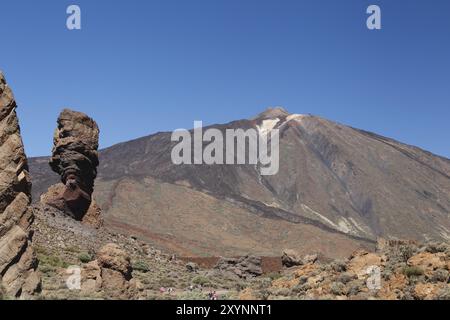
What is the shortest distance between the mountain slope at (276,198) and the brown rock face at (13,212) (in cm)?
5729

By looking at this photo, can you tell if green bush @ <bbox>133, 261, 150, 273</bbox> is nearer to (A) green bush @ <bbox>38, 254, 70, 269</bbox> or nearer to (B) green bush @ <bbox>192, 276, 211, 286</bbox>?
(B) green bush @ <bbox>192, 276, 211, 286</bbox>

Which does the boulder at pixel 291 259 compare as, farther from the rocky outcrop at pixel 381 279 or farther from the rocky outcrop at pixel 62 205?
the rocky outcrop at pixel 381 279

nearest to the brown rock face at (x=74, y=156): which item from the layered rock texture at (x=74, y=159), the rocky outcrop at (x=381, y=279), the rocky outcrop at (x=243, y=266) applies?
the layered rock texture at (x=74, y=159)

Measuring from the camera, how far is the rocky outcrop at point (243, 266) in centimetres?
4634

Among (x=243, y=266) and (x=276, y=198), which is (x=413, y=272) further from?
(x=276, y=198)

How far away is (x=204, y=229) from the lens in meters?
96.6

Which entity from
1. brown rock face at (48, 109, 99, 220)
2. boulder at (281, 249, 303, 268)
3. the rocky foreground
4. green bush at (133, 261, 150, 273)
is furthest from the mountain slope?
the rocky foreground

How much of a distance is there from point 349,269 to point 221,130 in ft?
545

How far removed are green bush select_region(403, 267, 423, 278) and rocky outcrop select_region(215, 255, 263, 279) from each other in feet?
91.5

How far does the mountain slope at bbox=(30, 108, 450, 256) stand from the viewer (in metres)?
94.8

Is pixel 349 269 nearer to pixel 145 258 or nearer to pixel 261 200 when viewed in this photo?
pixel 145 258
